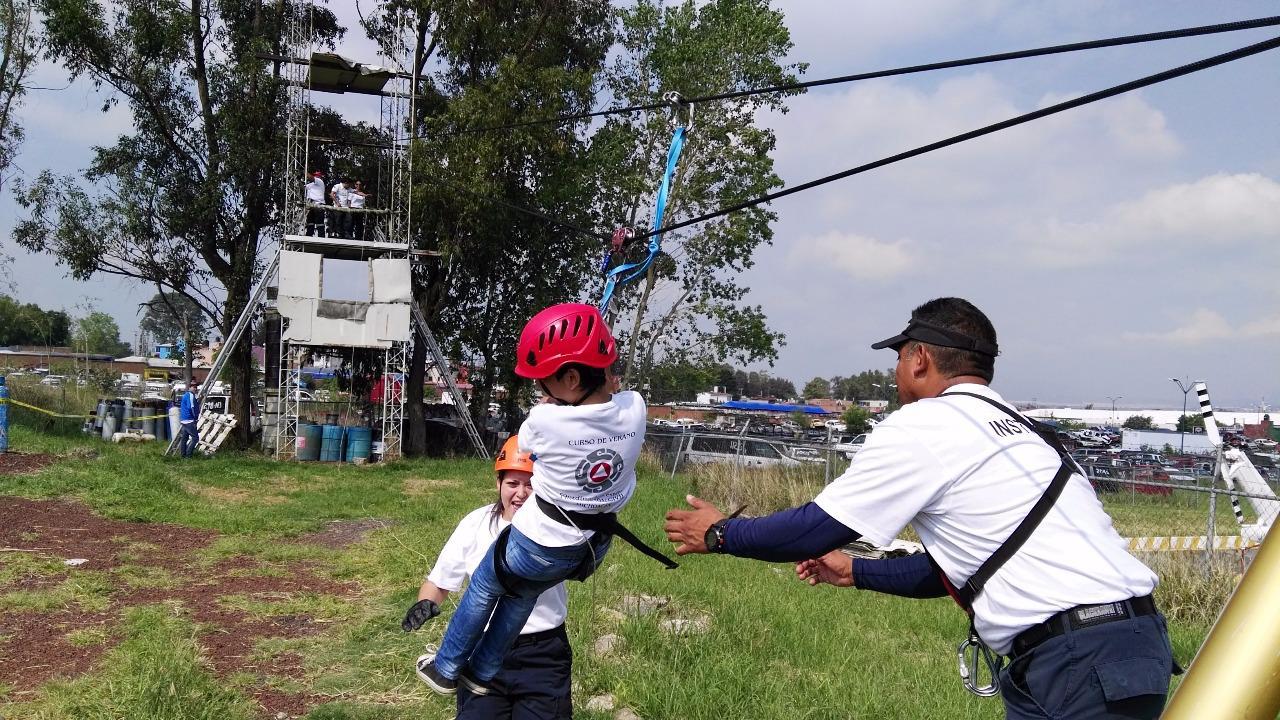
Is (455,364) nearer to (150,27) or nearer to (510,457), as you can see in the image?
(150,27)

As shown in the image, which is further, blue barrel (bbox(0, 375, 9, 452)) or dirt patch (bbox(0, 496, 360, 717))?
blue barrel (bbox(0, 375, 9, 452))

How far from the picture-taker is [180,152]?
2778cm

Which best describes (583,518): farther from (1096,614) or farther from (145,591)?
(145,591)

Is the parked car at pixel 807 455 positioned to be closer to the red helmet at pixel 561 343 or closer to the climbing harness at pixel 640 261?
the climbing harness at pixel 640 261

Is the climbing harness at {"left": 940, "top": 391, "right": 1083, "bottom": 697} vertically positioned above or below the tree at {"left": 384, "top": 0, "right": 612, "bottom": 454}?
below

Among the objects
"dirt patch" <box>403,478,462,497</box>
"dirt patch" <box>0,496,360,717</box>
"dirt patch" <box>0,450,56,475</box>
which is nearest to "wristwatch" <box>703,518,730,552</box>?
"dirt patch" <box>0,496,360,717</box>

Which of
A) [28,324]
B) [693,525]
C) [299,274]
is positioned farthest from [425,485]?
[28,324]

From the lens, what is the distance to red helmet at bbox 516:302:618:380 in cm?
354

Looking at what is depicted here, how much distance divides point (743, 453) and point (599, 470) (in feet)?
51.0

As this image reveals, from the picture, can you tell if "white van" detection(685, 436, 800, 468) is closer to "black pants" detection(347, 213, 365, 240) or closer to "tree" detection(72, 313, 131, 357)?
"black pants" detection(347, 213, 365, 240)

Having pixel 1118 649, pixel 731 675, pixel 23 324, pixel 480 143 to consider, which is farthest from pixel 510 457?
pixel 23 324

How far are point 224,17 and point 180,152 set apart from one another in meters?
4.37

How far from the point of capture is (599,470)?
3.51 m

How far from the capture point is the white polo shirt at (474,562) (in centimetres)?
400
